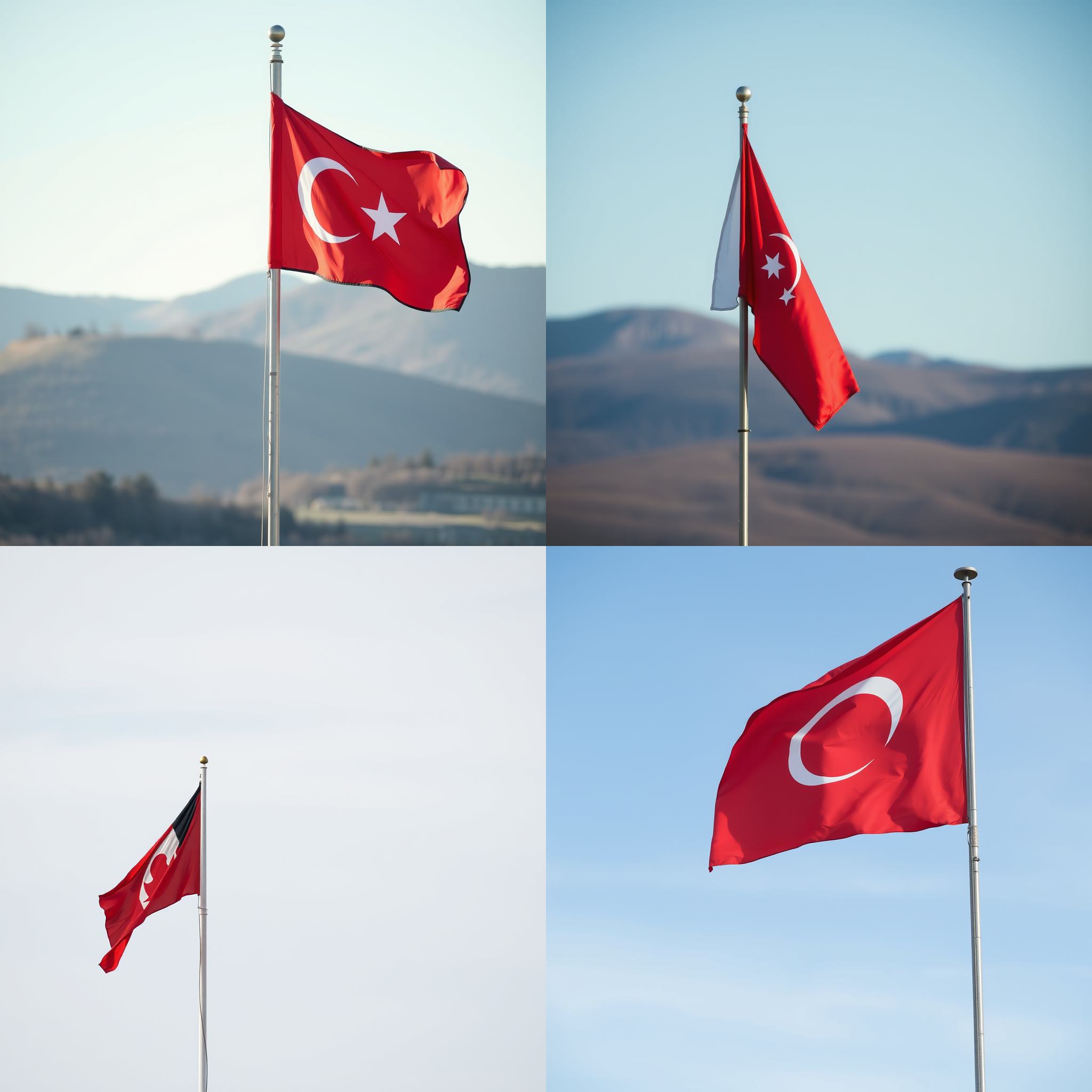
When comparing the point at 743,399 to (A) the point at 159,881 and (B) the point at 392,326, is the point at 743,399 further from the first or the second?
(B) the point at 392,326

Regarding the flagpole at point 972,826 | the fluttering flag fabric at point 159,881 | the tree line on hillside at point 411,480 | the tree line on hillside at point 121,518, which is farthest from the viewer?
the tree line on hillside at point 411,480

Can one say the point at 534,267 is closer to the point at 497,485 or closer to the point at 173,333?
the point at 497,485

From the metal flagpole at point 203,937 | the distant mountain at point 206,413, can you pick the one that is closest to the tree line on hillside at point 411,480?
the distant mountain at point 206,413

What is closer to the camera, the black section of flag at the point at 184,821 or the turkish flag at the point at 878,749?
the turkish flag at the point at 878,749

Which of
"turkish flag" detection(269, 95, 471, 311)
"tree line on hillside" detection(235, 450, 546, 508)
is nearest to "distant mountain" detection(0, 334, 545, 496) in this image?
"tree line on hillside" detection(235, 450, 546, 508)

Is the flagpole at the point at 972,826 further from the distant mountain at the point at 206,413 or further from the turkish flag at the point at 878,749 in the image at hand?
the distant mountain at the point at 206,413

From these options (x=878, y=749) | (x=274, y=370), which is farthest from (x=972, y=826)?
(x=274, y=370)

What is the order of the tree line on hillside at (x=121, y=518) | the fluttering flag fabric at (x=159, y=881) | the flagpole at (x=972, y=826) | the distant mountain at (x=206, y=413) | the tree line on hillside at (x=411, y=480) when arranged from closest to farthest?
1. the flagpole at (x=972, y=826)
2. the fluttering flag fabric at (x=159, y=881)
3. the tree line on hillside at (x=121, y=518)
4. the distant mountain at (x=206, y=413)
5. the tree line on hillside at (x=411, y=480)
